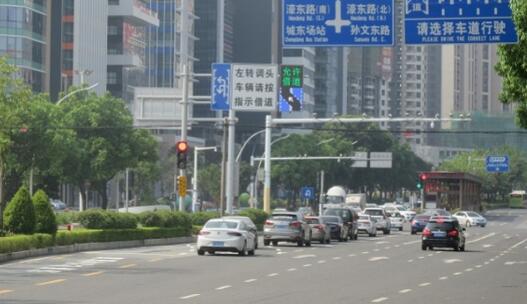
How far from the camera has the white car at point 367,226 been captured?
7194 centimetres

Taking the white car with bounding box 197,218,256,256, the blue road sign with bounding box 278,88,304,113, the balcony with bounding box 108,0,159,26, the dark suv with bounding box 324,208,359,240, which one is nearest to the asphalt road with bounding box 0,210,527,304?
the white car with bounding box 197,218,256,256

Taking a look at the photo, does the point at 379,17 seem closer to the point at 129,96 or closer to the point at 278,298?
the point at 278,298

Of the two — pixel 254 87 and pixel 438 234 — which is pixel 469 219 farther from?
pixel 438 234

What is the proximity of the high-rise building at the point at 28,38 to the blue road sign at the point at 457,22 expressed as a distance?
81.4m

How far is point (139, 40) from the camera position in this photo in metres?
138

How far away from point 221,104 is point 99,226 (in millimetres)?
10918

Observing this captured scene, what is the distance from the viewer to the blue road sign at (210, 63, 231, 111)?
186 feet

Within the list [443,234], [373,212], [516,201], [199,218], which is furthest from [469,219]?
[516,201]

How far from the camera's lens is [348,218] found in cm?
6481

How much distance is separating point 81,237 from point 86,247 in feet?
1.40

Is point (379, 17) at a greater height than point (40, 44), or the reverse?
point (40, 44)

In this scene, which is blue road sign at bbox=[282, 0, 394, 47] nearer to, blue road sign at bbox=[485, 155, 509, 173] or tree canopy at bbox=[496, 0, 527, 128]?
tree canopy at bbox=[496, 0, 527, 128]

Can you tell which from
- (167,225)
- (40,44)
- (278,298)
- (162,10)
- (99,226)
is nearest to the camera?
(278,298)

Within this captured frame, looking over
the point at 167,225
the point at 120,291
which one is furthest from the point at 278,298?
the point at 167,225
